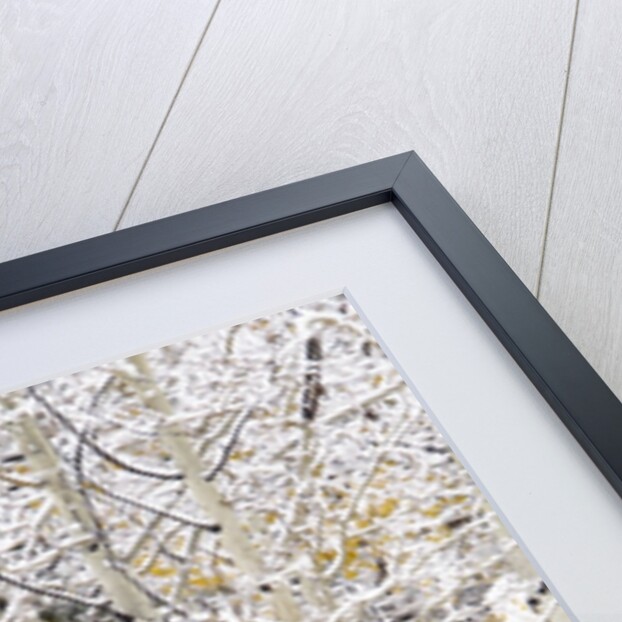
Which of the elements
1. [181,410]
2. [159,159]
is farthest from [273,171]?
[181,410]

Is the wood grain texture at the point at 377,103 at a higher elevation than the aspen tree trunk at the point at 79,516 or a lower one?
higher

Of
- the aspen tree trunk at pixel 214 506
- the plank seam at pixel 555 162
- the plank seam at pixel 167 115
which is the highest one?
the plank seam at pixel 167 115

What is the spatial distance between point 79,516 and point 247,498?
79 mm

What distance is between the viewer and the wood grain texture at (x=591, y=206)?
49 centimetres

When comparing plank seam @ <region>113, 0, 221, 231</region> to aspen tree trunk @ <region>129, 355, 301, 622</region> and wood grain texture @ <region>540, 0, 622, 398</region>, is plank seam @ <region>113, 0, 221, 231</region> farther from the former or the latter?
wood grain texture @ <region>540, 0, 622, 398</region>

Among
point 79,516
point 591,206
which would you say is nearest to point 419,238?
point 591,206

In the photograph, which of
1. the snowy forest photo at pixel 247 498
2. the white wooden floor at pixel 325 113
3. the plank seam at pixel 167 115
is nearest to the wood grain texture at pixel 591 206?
the white wooden floor at pixel 325 113

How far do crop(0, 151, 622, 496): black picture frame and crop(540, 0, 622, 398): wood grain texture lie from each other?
0.14ft

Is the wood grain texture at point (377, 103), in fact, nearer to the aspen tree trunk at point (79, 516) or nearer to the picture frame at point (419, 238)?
the picture frame at point (419, 238)

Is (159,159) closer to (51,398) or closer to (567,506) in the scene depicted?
(51,398)

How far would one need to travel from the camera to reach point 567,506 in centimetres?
41

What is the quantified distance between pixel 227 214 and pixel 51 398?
141 millimetres

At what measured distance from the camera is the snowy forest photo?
38cm

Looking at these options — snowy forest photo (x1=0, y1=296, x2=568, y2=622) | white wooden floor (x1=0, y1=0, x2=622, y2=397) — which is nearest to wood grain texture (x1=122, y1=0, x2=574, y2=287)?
white wooden floor (x1=0, y1=0, x2=622, y2=397)
